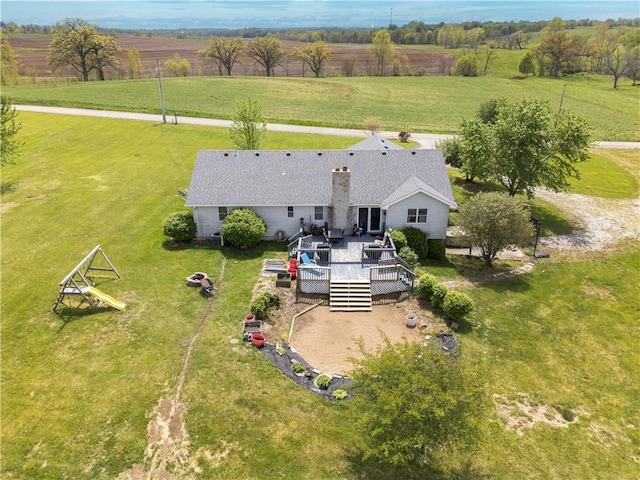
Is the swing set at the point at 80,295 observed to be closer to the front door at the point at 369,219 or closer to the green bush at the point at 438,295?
the front door at the point at 369,219

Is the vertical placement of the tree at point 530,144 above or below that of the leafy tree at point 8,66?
below

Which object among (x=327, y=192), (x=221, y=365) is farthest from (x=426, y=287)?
(x=221, y=365)

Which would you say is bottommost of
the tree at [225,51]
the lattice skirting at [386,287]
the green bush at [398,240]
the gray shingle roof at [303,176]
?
the lattice skirting at [386,287]

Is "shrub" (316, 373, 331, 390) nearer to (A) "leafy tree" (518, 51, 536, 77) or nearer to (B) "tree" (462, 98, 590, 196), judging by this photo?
(B) "tree" (462, 98, 590, 196)

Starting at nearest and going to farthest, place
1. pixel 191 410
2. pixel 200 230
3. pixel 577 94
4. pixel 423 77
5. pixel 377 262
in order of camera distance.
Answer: pixel 191 410, pixel 377 262, pixel 200 230, pixel 577 94, pixel 423 77

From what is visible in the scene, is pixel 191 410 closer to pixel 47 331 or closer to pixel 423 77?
pixel 47 331

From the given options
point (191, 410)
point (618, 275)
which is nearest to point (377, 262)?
point (191, 410)

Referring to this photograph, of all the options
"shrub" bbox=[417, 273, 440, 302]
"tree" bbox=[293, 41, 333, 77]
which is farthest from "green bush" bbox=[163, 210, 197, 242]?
"tree" bbox=[293, 41, 333, 77]

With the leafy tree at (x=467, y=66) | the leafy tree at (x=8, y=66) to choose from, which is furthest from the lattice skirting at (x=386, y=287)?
the leafy tree at (x=467, y=66)

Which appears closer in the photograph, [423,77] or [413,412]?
[413,412]
